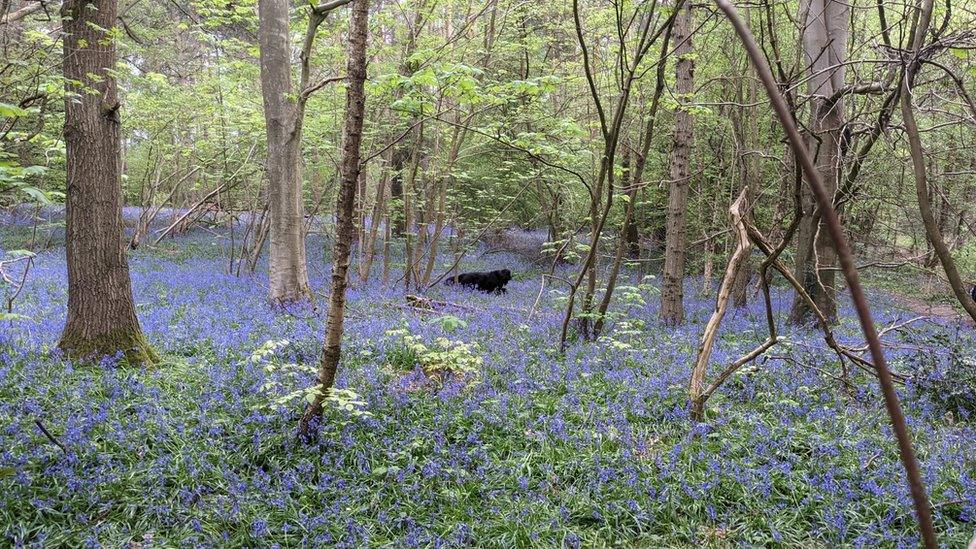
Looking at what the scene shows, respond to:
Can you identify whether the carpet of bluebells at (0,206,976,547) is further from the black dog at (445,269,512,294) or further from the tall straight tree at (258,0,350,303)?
the black dog at (445,269,512,294)

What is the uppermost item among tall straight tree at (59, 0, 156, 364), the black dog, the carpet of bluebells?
tall straight tree at (59, 0, 156, 364)

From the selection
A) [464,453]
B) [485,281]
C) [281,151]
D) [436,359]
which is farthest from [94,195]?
[485,281]

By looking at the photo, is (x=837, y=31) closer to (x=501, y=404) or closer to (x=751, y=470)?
(x=751, y=470)

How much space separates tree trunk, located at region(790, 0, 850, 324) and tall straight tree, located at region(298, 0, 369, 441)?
12.3 ft

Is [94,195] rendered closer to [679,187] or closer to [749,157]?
[679,187]

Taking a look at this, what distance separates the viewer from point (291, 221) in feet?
32.2

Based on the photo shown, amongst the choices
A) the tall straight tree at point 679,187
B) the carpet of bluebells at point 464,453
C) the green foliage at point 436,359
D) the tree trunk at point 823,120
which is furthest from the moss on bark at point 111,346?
the tall straight tree at point 679,187

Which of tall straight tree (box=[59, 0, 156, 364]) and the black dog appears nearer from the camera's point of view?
tall straight tree (box=[59, 0, 156, 364])

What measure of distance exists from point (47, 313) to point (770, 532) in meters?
9.53

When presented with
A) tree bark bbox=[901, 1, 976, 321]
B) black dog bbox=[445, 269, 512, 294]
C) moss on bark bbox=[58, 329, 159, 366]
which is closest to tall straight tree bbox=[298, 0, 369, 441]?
moss on bark bbox=[58, 329, 159, 366]

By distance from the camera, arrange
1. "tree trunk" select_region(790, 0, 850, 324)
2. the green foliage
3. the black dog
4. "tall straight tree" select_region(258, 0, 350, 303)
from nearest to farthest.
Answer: the green foliage
"tree trunk" select_region(790, 0, 850, 324)
"tall straight tree" select_region(258, 0, 350, 303)
the black dog

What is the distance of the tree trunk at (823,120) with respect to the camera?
6.23 m

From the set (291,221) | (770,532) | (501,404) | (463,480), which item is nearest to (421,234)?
(291,221)

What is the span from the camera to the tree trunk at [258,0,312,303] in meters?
9.45
